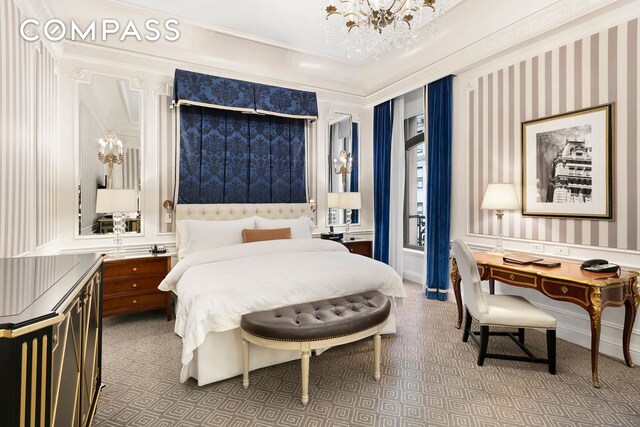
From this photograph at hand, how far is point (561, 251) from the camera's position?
330 centimetres

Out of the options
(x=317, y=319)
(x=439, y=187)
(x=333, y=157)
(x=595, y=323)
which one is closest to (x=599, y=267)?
(x=595, y=323)

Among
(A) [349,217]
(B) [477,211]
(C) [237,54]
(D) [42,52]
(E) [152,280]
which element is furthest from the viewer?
(A) [349,217]

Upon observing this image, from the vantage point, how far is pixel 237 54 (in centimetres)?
463

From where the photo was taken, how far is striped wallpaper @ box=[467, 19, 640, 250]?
9.35 ft

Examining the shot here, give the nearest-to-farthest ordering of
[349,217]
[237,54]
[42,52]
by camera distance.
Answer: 1. [42,52]
2. [237,54]
3. [349,217]

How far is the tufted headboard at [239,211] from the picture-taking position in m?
4.29

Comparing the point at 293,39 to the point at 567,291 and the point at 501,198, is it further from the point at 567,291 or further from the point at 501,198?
the point at 567,291

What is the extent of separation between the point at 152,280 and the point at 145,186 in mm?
1201

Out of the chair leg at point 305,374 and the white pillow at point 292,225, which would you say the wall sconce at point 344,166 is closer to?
the white pillow at point 292,225

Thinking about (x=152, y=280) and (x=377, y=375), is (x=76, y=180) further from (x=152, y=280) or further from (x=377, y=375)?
(x=377, y=375)

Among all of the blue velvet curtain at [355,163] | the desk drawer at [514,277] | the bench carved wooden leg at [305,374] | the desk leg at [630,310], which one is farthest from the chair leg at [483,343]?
the blue velvet curtain at [355,163]

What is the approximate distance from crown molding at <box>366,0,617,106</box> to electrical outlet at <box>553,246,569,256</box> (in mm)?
2130

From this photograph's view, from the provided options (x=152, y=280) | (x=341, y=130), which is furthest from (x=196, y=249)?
(x=341, y=130)

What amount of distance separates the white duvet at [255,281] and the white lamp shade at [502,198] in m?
1.32
